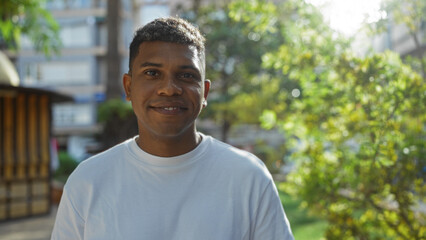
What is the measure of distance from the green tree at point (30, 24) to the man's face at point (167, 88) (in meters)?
7.00

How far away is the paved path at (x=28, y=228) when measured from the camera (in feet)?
28.1

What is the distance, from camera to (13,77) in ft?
36.3

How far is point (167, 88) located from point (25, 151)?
9.44m

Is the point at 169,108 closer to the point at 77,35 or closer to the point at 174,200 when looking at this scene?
the point at 174,200

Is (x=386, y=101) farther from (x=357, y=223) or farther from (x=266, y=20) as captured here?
(x=266, y=20)

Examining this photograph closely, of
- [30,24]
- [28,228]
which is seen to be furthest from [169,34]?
[28,228]

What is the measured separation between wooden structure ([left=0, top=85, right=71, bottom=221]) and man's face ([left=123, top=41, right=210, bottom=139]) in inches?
337

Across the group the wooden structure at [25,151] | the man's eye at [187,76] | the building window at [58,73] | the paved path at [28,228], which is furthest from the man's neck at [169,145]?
the building window at [58,73]

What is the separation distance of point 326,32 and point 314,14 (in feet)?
0.63

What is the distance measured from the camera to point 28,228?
30.9ft

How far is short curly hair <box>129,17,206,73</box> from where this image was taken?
1793 mm

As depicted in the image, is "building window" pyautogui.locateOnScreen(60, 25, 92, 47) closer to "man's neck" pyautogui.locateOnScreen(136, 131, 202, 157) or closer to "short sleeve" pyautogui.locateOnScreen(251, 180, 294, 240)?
"man's neck" pyautogui.locateOnScreen(136, 131, 202, 157)

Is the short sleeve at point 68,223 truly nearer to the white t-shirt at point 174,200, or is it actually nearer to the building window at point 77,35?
the white t-shirt at point 174,200

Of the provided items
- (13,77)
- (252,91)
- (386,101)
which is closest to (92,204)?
(386,101)
